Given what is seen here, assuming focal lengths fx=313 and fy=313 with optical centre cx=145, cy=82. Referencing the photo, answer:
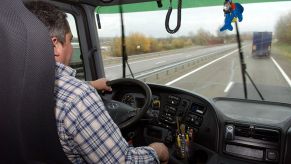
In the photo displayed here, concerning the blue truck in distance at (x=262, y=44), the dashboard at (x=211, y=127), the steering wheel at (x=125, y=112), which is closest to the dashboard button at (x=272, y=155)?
the dashboard at (x=211, y=127)

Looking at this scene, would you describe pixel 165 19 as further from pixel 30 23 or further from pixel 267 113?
pixel 30 23

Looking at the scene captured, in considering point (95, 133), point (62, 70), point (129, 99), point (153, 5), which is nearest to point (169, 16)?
point (153, 5)

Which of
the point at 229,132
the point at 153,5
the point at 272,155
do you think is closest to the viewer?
the point at 272,155

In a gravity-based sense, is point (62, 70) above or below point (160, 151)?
above

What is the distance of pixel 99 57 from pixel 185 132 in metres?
1.49

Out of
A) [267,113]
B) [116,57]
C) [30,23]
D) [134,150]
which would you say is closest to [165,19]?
[116,57]

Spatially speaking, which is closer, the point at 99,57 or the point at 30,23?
the point at 30,23

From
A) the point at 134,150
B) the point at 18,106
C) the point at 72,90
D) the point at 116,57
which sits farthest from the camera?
the point at 116,57

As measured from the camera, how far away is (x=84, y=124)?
1.11m

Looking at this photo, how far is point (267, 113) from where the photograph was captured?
2598 millimetres

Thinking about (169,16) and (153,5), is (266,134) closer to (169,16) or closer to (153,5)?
(169,16)

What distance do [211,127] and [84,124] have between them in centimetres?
163

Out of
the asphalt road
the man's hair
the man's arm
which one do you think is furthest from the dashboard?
the man's hair

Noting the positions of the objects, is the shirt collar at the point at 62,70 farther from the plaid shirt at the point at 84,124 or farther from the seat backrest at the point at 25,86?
the seat backrest at the point at 25,86
